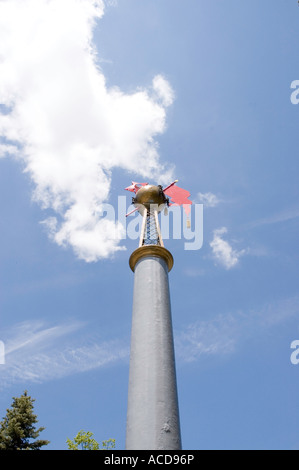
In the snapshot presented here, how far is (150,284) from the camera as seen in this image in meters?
9.01

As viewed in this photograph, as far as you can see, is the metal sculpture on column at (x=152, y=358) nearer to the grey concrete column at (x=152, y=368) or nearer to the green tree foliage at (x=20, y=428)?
the grey concrete column at (x=152, y=368)

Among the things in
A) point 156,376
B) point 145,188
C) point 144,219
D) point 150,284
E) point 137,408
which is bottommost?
point 137,408

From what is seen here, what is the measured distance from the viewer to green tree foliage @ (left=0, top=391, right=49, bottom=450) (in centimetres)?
2059

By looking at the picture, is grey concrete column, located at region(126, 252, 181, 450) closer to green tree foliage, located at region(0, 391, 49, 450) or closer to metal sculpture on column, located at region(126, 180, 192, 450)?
metal sculpture on column, located at region(126, 180, 192, 450)

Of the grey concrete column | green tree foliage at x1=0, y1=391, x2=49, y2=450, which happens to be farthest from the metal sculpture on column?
green tree foliage at x1=0, y1=391, x2=49, y2=450

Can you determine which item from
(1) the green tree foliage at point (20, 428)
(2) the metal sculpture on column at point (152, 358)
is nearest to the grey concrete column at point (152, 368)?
(2) the metal sculpture on column at point (152, 358)

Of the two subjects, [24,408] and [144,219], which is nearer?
[144,219]

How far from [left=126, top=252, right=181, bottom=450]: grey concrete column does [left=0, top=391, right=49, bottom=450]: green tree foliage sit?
1635 cm
